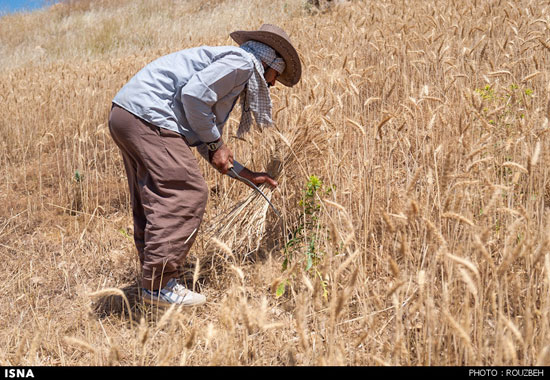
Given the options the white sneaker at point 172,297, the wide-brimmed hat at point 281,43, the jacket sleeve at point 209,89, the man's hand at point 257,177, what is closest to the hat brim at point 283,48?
the wide-brimmed hat at point 281,43

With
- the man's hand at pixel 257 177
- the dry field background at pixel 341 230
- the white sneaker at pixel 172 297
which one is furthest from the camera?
the man's hand at pixel 257 177

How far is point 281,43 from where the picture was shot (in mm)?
1987

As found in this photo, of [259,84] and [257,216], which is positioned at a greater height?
[259,84]

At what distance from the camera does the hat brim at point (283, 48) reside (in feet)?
6.50

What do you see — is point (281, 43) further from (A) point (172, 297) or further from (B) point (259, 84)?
(A) point (172, 297)

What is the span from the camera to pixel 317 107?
2.51 metres

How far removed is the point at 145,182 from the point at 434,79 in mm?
2368

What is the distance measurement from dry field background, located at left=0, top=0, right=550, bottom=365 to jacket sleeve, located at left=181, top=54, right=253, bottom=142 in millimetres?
368

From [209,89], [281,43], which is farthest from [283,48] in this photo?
[209,89]

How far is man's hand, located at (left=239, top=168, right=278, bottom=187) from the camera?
212 cm

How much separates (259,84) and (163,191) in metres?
0.66

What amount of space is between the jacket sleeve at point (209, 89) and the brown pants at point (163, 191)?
0.43ft

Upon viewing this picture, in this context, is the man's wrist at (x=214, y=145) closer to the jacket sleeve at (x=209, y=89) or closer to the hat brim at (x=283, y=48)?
the jacket sleeve at (x=209, y=89)
